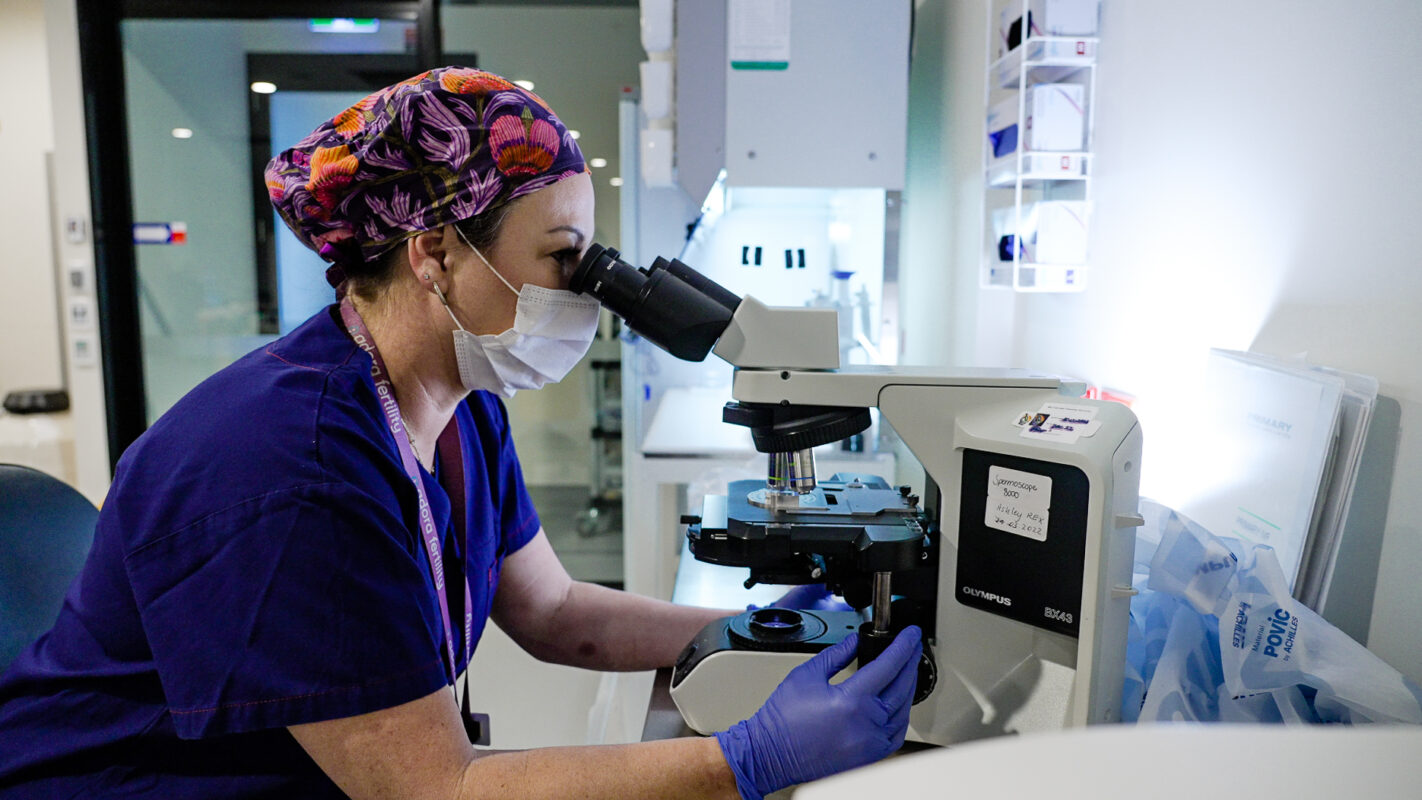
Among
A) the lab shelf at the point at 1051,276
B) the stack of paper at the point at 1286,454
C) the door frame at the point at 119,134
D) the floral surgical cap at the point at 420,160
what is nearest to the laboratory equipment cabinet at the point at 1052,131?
the lab shelf at the point at 1051,276

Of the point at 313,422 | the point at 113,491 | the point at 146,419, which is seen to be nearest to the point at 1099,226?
the point at 313,422

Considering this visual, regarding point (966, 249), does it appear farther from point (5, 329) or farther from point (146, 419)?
point (5, 329)

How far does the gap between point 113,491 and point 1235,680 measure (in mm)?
1097

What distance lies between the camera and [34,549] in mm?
1095

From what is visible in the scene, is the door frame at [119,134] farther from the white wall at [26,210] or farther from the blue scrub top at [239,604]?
the blue scrub top at [239,604]

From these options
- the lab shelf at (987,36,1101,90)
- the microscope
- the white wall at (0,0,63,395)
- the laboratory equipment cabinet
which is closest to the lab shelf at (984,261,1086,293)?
the laboratory equipment cabinet

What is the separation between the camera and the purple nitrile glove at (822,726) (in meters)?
0.79

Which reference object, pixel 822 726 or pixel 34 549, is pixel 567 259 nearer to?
pixel 822 726

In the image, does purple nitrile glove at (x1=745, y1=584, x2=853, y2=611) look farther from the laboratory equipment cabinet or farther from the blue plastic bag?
the laboratory equipment cabinet

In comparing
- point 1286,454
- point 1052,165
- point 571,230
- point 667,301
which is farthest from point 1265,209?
point 571,230

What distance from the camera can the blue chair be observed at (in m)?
1.05

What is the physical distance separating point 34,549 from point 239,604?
590 mm

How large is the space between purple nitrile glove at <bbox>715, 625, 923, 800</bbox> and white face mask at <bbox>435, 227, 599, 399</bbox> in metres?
0.50

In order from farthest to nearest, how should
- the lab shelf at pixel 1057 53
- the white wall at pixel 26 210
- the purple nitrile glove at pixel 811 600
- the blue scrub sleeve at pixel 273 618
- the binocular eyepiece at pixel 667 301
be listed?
the white wall at pixel 26 210 < the lab shelf at pixel 1057 53 < the purple nitrile glove at pixel 811 600 < the binocular eyepiece at pixel 667 301 < the blue scrub sleeve at pixel 273 618
